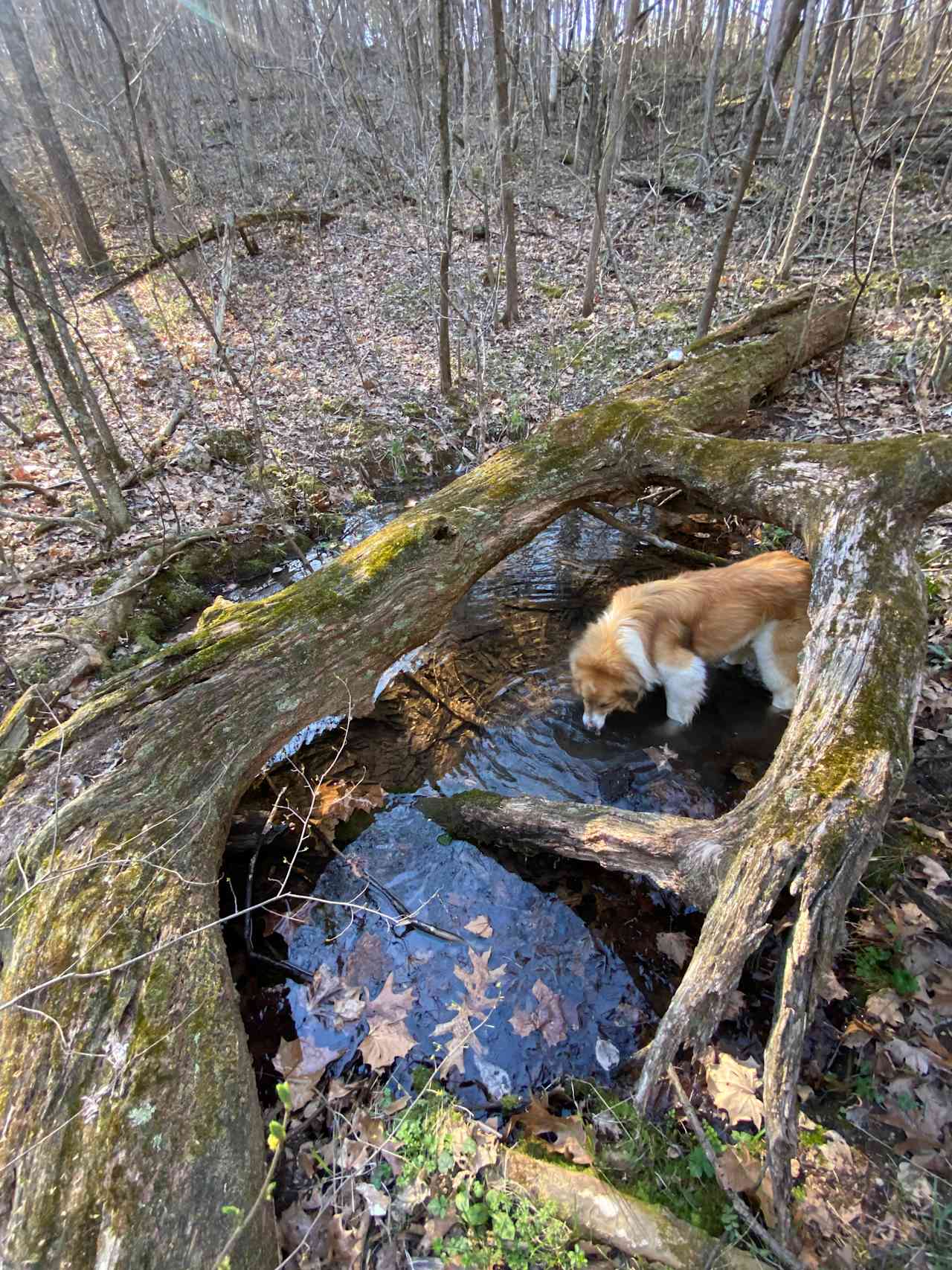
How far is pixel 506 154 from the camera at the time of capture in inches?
423

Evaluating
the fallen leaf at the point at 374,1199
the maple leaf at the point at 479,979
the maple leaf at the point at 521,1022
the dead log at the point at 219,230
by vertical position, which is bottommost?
the maple leaf at the point at 479,979

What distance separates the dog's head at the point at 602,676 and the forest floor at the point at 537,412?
2016mm

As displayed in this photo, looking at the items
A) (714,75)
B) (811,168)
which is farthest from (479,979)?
(714,75)

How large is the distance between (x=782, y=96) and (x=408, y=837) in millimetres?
19923

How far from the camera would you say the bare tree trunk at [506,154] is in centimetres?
959

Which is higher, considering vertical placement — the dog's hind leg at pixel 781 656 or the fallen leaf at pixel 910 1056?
the fallen leaf at pixel 910 1056

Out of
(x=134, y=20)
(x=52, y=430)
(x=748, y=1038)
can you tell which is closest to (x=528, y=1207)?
(x=748, y=1038)

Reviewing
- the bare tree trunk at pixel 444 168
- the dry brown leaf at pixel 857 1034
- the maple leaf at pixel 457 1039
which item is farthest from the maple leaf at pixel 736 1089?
the bare tree trunk at pixel 444 168

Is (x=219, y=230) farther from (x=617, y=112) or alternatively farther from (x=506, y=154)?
(x=617, y=112)

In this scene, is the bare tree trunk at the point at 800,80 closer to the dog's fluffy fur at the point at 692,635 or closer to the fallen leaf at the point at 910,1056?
the dog's fluffy fur at the point at 692,635

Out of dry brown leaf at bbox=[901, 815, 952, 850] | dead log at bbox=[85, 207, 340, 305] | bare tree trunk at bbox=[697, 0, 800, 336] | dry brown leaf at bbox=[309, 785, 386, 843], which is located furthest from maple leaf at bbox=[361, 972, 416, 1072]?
dead log at bbox=[85, 207, 340, 305]

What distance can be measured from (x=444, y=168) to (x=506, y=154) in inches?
108

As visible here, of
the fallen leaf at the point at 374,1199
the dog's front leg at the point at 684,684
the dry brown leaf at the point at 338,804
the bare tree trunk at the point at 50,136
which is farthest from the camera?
the bare tree trunk at the point at 50,136

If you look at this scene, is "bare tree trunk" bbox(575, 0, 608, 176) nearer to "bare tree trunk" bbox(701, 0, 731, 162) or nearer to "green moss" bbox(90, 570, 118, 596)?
"bare tree trunk" bbox(701, 0, 731, 162)
